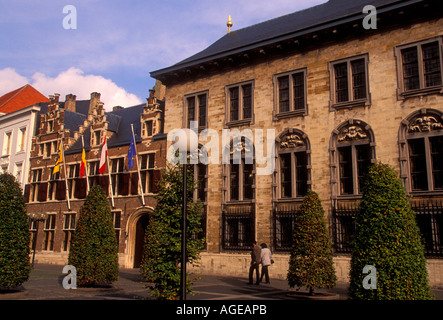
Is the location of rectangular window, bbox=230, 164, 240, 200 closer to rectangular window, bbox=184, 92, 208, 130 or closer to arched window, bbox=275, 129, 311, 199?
arched window, bbox=275, 129, 311, 199

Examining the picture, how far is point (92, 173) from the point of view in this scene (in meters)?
31.7

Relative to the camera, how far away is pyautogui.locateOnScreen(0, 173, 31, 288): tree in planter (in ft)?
42.3

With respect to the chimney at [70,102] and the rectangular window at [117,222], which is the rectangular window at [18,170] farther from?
the rectangular window at [117,222]

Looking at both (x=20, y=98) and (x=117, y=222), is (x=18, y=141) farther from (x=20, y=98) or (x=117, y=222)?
(x=117, y=222)

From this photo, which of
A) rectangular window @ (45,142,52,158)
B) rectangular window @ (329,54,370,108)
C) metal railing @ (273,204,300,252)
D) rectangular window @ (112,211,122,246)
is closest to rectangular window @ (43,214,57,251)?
rectangular window @ (45,142,52,158)

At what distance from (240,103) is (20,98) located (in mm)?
34553

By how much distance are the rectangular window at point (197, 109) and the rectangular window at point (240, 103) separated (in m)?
1.63

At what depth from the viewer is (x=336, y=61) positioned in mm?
20609

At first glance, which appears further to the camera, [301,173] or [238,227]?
[238,227]

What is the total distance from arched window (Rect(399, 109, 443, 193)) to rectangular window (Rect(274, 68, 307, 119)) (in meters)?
5.11

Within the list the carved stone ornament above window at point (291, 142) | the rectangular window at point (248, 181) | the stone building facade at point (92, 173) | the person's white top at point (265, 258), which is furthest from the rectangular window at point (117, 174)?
the person's white top at point (265, 258)

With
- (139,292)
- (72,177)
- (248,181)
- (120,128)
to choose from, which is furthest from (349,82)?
(72,177)

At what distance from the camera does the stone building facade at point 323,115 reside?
18.0 metres
